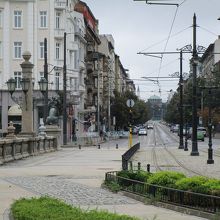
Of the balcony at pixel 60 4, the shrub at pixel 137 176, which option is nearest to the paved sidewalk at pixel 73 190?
the shrub at pixel 137 176

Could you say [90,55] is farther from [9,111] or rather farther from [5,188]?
[5,188]

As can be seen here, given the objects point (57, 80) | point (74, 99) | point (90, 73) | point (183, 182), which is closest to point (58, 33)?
point (57, 80)

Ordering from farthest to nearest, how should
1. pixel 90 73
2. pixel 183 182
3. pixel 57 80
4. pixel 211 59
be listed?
pixel 211 59 → pixel 90 73 → pixel 57 80 → pixel 183 182

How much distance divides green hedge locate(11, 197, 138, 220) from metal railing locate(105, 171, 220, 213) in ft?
8.46

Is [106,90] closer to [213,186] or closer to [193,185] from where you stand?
[193,185]

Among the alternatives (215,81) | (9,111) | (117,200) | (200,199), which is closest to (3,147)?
(117,200)

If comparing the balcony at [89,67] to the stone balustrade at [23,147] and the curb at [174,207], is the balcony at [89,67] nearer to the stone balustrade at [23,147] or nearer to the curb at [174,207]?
the stone balustrade at [23,147]

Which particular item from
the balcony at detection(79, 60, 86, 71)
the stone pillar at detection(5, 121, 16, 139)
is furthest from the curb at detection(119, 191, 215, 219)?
the balcony at detection(79, 60, 86, 71)

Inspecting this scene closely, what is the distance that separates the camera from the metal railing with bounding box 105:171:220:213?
12.5 meters

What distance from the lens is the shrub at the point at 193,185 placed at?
13540 millimetres

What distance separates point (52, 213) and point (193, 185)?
4.49 m

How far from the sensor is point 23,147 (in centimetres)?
3781

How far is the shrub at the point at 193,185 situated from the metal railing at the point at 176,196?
0.32 metres

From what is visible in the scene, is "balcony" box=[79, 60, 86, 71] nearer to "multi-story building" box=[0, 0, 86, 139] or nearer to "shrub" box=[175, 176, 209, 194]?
"multi-story building" box=[0, 0, 86, 139]
